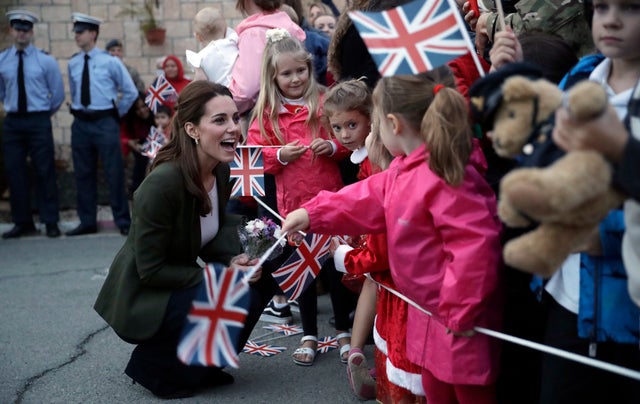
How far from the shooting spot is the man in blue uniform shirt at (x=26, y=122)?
9023 millimetres

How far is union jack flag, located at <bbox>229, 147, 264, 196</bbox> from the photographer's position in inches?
175

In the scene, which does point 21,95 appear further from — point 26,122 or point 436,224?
point 436,224

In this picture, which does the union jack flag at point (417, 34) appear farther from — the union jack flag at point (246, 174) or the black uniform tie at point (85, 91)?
the black uniform tie at point (85, 91)

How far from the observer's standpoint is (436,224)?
2.74 metres

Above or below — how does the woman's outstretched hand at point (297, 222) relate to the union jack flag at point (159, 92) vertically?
below

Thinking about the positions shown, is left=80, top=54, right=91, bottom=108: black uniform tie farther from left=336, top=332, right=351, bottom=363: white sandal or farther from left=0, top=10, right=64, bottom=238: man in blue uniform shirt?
left=336, top=332, right=351, bottom=363: white sandal

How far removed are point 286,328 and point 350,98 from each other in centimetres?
167

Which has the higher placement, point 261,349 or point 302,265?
point 302,265

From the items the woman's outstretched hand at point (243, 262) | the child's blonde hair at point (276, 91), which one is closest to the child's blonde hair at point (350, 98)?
the child's blonde hair at point (276, 91)

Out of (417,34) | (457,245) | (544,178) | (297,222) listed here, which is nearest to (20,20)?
(297,222)

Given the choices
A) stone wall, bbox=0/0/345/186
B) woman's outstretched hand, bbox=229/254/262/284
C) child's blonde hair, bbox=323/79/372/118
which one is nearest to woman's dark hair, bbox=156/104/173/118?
stone wall, bbox=0/0/345/186

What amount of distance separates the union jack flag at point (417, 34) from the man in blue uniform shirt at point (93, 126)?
6.94 meters

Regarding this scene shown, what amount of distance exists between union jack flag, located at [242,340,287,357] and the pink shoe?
2.89 feet

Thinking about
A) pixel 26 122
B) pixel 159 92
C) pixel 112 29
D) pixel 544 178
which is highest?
pixel 112 29
